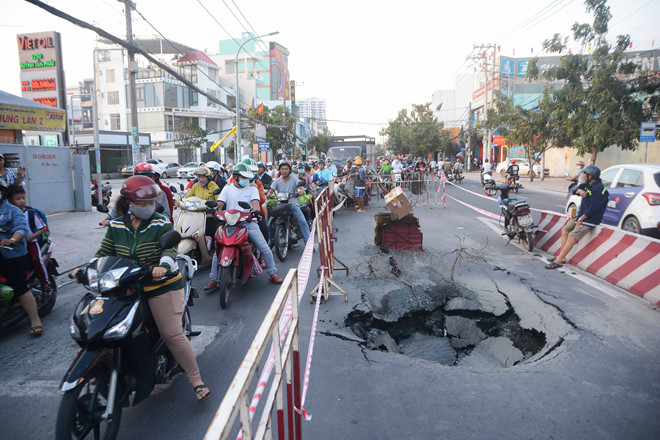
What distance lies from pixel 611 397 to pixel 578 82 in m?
19.9

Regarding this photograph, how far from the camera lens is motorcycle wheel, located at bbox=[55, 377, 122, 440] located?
243 centimetres

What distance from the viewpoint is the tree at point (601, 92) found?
17.3 meters

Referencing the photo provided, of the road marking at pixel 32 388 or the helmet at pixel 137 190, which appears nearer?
the helmet at pixel 137 190

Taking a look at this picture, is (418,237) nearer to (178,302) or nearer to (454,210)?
(178,302)

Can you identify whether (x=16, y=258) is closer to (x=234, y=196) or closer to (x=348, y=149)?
(x=234, y=196)

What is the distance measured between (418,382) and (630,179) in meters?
8.04

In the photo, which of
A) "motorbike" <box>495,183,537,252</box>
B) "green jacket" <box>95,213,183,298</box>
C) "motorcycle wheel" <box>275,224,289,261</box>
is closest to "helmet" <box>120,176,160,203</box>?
"green jacket" <box>95,213,183,298</box>

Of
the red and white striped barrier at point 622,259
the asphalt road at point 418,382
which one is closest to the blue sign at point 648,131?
the red and white striped barrier at point 622,259

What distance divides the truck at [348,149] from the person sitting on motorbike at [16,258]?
18717 mm

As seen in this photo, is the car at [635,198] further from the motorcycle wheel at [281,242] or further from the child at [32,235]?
the child at [32,235]

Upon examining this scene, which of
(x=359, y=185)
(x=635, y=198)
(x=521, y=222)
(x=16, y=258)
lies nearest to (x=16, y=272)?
(x=16, y=258)

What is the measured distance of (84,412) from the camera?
2578 mm

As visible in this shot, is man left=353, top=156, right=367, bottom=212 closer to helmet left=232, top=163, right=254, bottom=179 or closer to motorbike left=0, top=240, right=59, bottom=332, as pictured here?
helmet left=232, top=163, right=254, bottom=179

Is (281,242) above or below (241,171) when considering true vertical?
below
